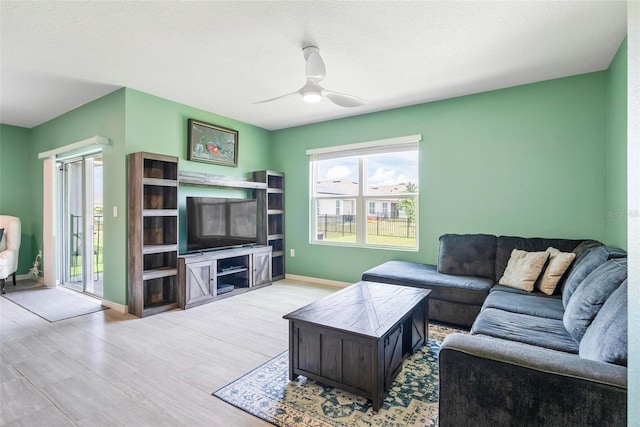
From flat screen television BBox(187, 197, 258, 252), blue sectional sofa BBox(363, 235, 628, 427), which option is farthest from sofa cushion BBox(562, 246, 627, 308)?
flat screen television BBox(187, 197, 258, 252)

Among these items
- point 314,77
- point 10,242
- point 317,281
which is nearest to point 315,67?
point 314,77

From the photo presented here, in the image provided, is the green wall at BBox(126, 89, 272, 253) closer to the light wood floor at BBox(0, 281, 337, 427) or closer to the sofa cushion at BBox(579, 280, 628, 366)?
the light wood floor at BBox(0, 281, 337, 427)

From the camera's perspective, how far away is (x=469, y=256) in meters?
3.43

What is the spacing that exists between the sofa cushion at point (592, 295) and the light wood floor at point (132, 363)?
1.93 meters

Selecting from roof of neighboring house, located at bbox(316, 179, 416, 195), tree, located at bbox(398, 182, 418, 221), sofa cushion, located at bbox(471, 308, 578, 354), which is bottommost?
sofa cushion, located at bbox(471, 308, 578, 354)

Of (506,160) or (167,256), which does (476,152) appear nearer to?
(506,160)

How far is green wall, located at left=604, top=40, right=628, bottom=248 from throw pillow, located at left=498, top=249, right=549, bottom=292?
60 centimetres

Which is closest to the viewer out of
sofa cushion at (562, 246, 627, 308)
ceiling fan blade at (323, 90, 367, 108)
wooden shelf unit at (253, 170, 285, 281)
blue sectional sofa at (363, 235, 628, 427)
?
blue sectional sofa at (363, 235, 628, 427)

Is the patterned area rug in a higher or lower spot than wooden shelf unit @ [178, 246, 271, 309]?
lower

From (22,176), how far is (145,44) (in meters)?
4.68

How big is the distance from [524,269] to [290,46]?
116 inches

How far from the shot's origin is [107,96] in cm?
374

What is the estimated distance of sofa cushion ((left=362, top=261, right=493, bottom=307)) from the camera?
2.98m

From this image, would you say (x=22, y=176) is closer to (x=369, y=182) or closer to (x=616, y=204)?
(x=369, y=182)
